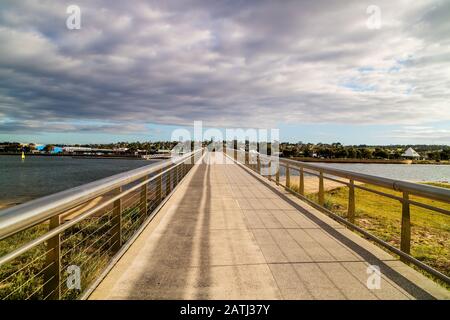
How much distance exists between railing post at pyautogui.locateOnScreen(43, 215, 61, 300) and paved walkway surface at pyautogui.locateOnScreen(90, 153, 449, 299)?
516 mm

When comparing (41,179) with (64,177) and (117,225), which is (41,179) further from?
(117,225)

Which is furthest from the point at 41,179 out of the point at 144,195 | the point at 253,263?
the point at 253,263

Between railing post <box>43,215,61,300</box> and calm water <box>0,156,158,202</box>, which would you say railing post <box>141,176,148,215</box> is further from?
calm water <box>0,156,158,202</box>

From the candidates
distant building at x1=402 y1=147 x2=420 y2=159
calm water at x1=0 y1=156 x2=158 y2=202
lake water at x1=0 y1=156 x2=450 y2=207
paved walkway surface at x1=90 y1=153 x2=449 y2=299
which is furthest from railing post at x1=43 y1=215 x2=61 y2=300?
distant building at x1=402 y1=147 x2=420 y2=159

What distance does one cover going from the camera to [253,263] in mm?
4395

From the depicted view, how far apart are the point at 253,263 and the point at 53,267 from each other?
236 cm

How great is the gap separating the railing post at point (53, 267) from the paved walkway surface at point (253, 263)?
0.52m

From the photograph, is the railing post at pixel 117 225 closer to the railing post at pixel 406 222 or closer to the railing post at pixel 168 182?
the railing post at pixel 406 222

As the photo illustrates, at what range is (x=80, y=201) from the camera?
3.10m

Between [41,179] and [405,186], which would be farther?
[41,179]

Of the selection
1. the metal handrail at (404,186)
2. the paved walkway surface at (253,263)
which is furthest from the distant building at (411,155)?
the paved walkway surface at (253,263)

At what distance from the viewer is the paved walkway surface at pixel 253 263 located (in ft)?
11.6

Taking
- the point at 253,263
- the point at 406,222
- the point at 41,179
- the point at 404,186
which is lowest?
the point at 41,179

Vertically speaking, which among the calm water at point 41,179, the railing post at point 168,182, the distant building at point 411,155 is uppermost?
the railing post at point 168,182
